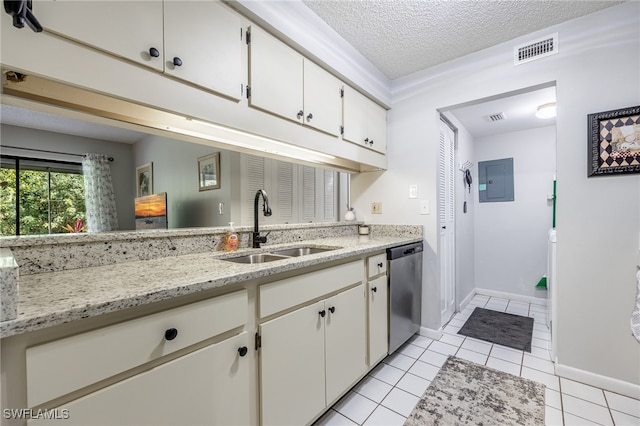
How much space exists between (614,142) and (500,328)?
6.10 feet

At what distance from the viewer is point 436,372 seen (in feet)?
6.27

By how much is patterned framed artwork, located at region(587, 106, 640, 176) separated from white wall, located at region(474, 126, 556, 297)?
185 centimetres

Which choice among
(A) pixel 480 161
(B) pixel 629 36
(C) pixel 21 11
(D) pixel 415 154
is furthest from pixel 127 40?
(A) pixel 480 161

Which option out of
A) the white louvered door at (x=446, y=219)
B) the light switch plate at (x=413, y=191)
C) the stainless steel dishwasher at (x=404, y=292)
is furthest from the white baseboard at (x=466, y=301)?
the light switch plate at (x=413, y=191)

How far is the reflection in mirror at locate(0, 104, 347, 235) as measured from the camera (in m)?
1.47

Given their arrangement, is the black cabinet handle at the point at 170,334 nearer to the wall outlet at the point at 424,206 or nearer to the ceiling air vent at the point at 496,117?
the wall outlet at the point at 424,206

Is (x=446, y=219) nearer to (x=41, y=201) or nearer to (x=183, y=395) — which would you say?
(x=183, y=395)

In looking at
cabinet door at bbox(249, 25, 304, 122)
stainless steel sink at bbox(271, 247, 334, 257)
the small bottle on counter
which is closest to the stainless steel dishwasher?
stainless steel sink at bbox(271, 247, 334, 257)

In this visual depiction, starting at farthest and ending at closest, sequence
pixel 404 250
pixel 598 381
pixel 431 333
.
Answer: pixel 431 333
pixel 404 250
pixel 598 381

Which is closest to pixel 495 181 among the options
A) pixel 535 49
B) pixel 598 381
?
pixel 535 49

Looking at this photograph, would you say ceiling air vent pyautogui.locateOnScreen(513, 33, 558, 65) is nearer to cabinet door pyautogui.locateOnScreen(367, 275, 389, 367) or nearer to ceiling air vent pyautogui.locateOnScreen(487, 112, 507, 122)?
ceiling air vent pyautogui.locateOnScreen(487, 112, 507, 122)

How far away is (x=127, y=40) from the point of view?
1028mm

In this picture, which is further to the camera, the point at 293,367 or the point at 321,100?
the point at 321,100

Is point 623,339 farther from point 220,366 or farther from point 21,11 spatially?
point 21,11
